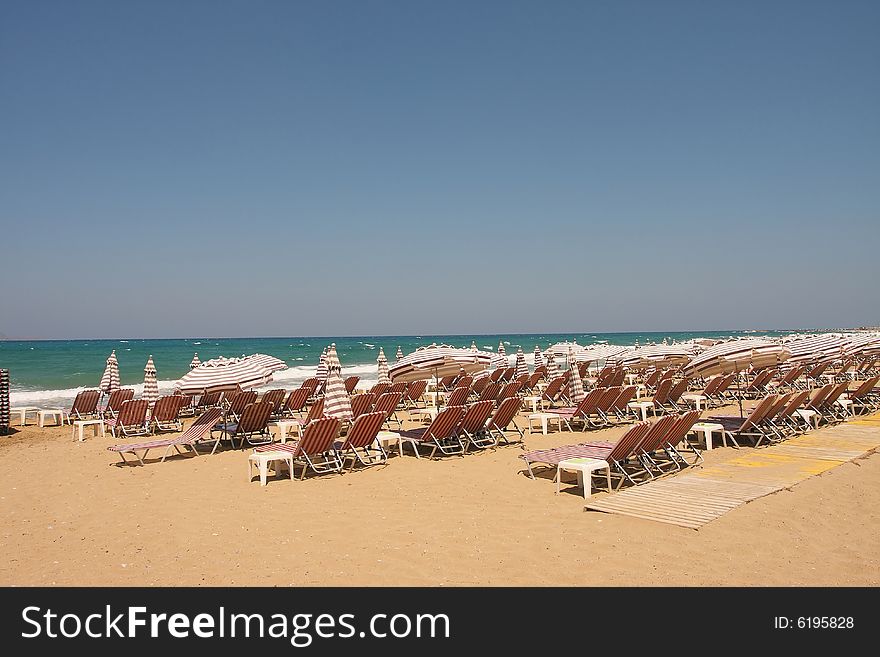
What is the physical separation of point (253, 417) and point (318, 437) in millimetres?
2817

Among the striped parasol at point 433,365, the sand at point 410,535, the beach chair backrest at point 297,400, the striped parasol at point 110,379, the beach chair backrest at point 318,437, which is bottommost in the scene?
the sand at point 410,535

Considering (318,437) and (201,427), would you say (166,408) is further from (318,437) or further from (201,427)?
(318,437)

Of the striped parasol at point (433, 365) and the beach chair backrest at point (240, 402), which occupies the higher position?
the striped parasol at point (433, 365)

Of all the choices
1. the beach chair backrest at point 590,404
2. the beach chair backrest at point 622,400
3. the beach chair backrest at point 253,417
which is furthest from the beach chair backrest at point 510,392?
the beach chair backrest at point 253,417

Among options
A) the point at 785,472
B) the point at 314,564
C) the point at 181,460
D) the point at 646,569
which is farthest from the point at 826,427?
the point at 181,460

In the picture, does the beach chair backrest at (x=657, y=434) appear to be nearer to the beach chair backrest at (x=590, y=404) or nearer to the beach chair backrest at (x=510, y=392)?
the beach chair backrest at (x=590, y=404)

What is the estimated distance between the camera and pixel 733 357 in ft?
35.0

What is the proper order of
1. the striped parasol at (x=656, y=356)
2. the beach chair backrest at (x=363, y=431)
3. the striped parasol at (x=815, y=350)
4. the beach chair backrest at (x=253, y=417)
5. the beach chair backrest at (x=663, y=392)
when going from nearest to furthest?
1. the beach chair backrest at (x=363, y=431)
2. the beach chair backrest at (x=253, y=417)
3. the beach chair backrest at (x=663, y=392)
4. the striped parasol at (x=815, y=350)
5. the striped parasol at (x=656, y=356)

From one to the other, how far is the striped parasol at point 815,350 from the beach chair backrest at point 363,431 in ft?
32.5

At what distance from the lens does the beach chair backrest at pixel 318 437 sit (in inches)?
278

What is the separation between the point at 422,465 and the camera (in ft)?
25.5

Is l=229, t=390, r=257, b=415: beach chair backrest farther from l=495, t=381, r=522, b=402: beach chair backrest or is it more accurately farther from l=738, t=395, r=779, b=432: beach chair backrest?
l=738, t=395, r=779, b=432: beach chair backrest

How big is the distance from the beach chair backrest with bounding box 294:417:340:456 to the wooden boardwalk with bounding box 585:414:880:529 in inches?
125
